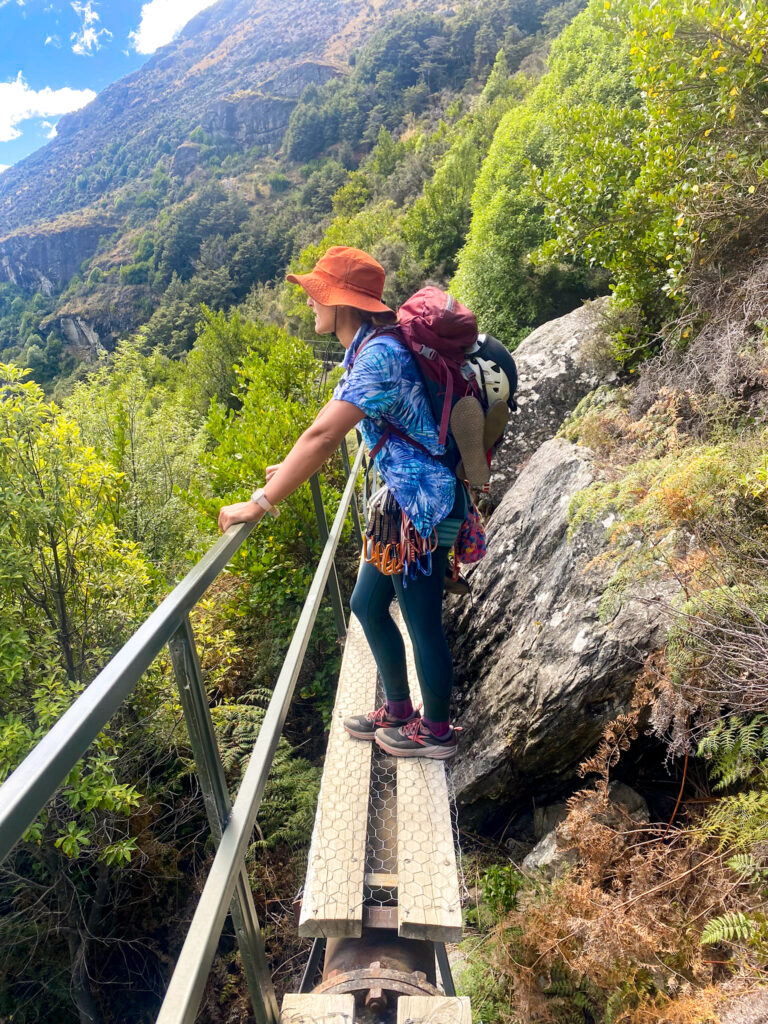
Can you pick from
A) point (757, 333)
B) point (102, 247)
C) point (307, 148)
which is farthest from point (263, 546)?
point (102, 247)

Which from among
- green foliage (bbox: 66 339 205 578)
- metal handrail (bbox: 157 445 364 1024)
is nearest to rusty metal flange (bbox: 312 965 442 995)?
metal handrail (bbox: 157 445 364 1024)

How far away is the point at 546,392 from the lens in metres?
4.56

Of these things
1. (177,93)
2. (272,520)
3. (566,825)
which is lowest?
(566,825)

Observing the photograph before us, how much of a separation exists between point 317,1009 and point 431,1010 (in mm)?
313

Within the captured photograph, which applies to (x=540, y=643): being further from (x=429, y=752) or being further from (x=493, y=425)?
(x=493, y=425)

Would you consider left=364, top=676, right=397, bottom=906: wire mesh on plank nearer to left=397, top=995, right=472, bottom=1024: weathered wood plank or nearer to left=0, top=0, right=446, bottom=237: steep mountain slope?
left=397, top=995, right=472, bottom=1024: weathered wood plank

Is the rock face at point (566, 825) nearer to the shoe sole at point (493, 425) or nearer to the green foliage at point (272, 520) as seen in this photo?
the shoe sole at point (493, 425)

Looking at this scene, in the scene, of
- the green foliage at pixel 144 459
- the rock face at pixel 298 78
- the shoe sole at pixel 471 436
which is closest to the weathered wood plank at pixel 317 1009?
the shoe sole at pixel 471 436

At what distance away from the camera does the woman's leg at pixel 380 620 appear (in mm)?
2223

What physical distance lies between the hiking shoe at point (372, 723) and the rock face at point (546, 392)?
2.49m

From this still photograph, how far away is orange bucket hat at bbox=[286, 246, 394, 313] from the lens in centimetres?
187

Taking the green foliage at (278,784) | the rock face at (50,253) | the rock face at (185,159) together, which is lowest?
the green foliage at (278,784)

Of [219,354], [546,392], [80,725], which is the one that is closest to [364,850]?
[80,725]

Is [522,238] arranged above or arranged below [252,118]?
below
